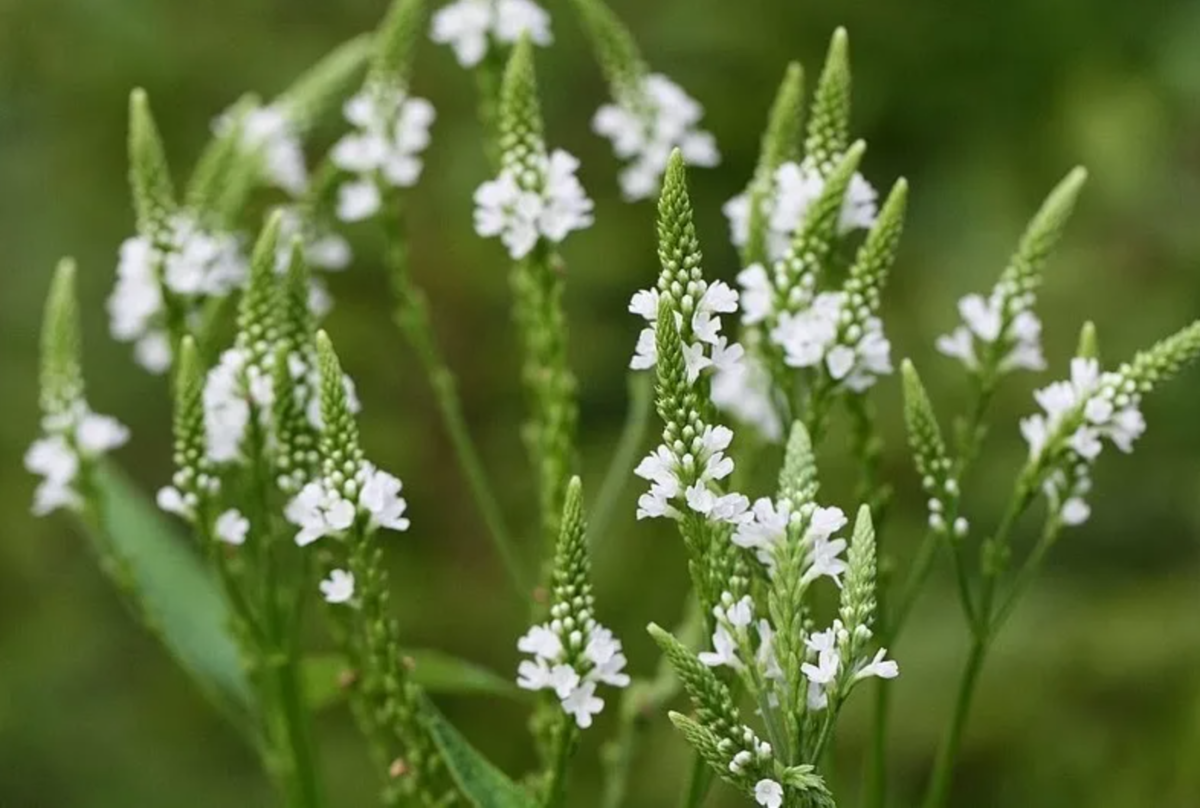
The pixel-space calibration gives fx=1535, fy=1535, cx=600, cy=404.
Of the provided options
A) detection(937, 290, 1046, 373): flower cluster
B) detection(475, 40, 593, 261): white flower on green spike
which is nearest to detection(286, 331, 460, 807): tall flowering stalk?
detection(475, 40, 593, 261): white flower on green spike

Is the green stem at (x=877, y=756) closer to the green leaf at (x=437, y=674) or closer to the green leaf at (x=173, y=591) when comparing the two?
the green leaf at (x=437, y=674)

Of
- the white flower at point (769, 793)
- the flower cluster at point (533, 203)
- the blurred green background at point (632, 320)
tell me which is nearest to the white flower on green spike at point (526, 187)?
the flower cluster at point (533, 203)

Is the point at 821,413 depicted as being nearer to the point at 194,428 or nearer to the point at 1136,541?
the point at 194,428

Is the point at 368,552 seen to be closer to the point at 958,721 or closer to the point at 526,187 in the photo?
the point at 526,187

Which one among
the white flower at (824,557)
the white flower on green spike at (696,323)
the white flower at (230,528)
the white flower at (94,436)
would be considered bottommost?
the white flower at (824,557)

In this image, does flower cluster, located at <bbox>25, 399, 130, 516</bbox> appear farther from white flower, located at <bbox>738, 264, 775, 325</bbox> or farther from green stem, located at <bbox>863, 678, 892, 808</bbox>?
green stem, located at <bbox>863, 678, 892, 808</bbox>

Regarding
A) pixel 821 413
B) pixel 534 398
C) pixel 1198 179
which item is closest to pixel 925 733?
pixel 1198 179
